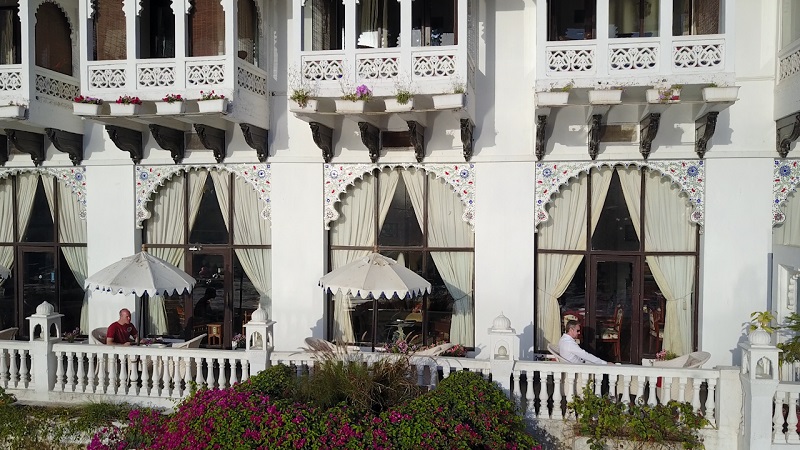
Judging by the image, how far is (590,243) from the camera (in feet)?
32.6

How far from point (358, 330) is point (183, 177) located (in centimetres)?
420

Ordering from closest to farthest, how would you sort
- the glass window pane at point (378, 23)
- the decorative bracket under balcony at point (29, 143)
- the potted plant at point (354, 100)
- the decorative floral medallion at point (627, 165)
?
1. the potted plant at point (354, 100)
2. the decorative floral medallion at point (627, 165)
3. the glass window pane at point (378, 23)
4. the decorative bracket under balcony at point (29, 143)

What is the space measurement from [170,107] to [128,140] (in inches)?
70.2

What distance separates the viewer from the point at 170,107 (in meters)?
9.27

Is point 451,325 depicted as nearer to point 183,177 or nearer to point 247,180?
point 247,180

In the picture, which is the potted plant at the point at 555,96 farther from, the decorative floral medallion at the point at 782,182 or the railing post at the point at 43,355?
the railing post at the point at 43,355

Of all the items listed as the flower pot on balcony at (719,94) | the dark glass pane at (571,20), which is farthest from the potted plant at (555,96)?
the flower pot on balcony at (719,94)

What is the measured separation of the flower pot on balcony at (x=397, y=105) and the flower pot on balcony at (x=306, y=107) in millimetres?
1071

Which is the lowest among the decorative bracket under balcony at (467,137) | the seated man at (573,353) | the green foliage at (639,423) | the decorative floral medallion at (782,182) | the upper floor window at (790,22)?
the green foliage at (639,423)

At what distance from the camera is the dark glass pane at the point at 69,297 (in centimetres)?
1157

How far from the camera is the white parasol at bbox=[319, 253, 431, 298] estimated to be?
8.57m

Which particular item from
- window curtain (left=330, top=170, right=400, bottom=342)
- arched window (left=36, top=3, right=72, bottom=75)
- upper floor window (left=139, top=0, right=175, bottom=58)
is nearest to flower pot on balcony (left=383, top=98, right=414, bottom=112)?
window curtain (left=330, top=170, right=400, bottom=342)

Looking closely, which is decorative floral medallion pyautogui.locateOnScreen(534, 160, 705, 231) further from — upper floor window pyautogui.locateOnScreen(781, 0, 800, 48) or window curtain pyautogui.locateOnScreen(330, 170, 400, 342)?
window curtain pyautogui.locateOnScreen(330, 170, 400, 342)

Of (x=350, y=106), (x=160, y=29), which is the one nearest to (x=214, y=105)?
(x=350, y=106)
